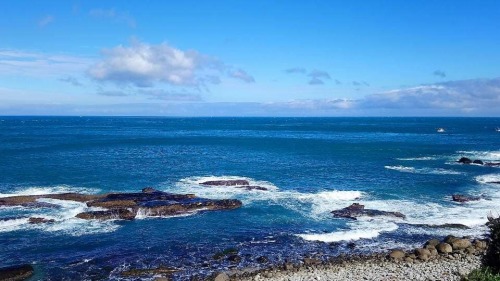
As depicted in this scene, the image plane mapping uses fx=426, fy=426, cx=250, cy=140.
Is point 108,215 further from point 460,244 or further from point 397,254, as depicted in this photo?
point 460,244

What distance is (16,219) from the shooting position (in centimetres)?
3941

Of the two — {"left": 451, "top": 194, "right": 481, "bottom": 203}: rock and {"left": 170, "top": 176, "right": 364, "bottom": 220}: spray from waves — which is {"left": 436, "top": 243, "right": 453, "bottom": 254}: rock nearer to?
{"left": 170, "top": 176, "right": 364, "bottom": 220}: spray from waves

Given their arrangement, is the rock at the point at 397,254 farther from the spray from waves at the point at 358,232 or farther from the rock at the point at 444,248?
the spray from waves at the point at 358,232

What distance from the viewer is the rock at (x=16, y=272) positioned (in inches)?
1073

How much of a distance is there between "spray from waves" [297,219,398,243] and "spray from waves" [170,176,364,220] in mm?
3988

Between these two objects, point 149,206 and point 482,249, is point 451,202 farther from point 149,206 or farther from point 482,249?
point 149,206

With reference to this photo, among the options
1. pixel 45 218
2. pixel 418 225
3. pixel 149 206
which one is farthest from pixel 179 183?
pixel 418 225

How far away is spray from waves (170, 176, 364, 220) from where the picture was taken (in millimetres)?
44531

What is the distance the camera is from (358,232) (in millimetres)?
36719

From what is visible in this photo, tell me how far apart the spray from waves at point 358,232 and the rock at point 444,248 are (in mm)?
5483

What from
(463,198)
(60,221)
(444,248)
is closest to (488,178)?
(463,198)

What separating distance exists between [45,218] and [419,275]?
108 ft

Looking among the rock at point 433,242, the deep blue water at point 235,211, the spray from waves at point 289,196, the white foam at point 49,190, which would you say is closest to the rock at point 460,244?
the rock at point 433,242

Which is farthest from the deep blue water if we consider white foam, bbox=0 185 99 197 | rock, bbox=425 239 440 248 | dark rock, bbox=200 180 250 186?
dark rock, bbox=200 180 250 186
